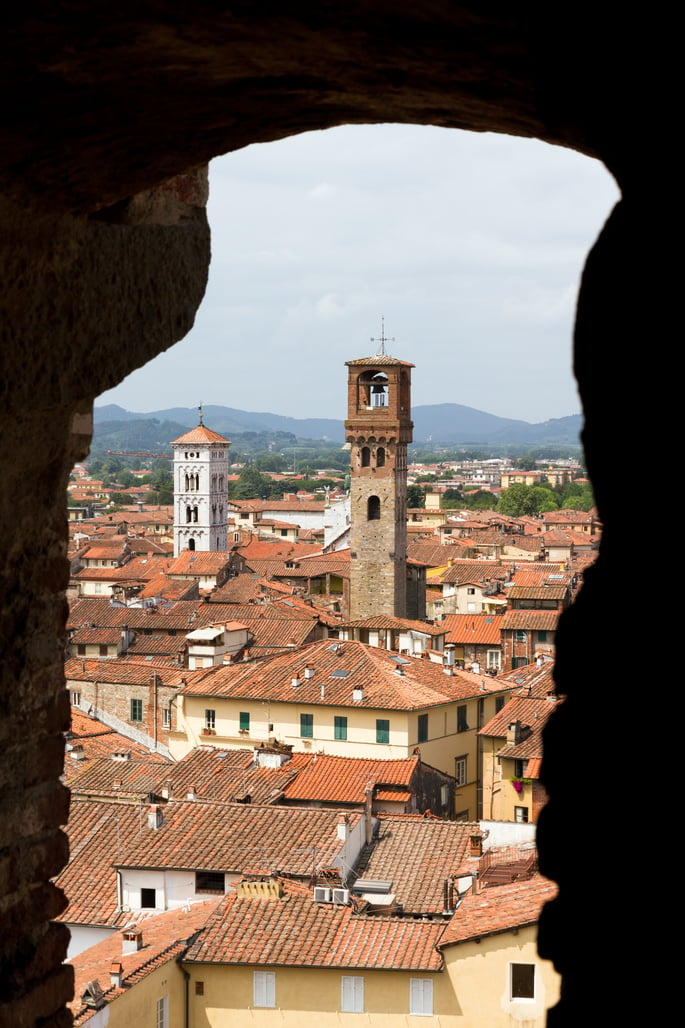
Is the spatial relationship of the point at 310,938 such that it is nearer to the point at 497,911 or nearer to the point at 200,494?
the point at 497,911

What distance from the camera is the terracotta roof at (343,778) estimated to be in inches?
903

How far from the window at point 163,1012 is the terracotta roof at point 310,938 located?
17.8 inches

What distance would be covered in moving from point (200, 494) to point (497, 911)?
213ft

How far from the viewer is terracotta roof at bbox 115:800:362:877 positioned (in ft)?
59.8

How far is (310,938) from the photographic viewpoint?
590 inches

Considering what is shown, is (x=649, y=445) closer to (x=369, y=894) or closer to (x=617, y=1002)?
(x=617, y=1002)

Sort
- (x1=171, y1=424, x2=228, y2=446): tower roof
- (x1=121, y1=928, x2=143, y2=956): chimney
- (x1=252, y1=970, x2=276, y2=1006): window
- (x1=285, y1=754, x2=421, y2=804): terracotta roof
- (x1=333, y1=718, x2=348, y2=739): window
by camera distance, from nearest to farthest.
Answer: (x1=252, y1=970, x2=276, y2=1006): window, (x1=121, y1=928, x2=143, y2=956): chimney, (x1=285, y1=754, x2=421, y2=804): terracotta roof, (x1=333, y1=718, x2=348, y2=739): window, (x1=171, y1=424, x2=228, y2=446): tower roof

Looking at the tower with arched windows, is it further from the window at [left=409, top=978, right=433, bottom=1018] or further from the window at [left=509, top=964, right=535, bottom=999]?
the window at [left=509, top=964, right=535, bottom=999]

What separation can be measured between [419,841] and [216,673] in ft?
41.1

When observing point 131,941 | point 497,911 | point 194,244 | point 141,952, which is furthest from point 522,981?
point 194,244

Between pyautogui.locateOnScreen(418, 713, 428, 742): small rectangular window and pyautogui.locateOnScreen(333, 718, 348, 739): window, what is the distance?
1.54m

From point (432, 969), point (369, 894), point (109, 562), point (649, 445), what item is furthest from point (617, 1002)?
point (109, 562)

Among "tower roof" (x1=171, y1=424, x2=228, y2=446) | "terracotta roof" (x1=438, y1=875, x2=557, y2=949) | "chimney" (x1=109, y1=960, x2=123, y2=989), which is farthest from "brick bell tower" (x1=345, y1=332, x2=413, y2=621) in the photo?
"chimney" (x1=109, y1=960, x2=123, y2=989)

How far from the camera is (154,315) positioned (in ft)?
10.5
